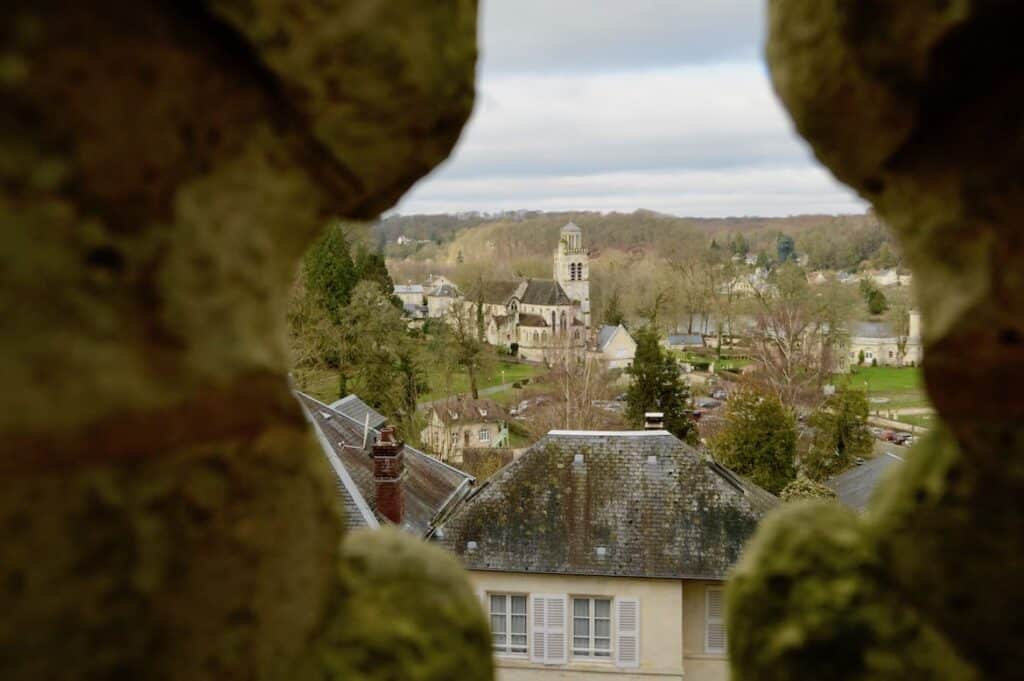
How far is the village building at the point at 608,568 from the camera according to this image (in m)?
13.6

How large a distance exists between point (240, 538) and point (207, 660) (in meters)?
0.23

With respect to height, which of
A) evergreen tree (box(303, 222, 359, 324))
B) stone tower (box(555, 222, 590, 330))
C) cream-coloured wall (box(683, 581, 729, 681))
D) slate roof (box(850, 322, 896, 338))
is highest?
stone tower (box(555, 222, 590, 330))

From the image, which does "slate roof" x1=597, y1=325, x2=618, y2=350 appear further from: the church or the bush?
the bush

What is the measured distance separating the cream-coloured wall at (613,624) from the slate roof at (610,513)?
0.61ft

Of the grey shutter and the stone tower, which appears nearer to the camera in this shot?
the grey shutter

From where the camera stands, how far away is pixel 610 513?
14.4 m

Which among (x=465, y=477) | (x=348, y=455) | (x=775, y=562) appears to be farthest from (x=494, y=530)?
(x=775, y=562)

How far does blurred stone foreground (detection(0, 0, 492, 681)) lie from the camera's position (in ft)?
4.56

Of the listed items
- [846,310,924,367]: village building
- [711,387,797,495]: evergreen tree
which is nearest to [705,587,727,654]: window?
[711,387,797,495]: evergreen tree

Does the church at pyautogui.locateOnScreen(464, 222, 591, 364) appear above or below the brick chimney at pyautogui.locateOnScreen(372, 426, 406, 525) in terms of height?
above

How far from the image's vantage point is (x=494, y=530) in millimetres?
14227

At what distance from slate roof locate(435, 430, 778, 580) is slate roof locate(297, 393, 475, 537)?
1245mm

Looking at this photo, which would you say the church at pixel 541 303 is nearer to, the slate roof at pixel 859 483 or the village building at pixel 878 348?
the village building at pixel 878 348

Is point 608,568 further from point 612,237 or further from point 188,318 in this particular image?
point 612,237
